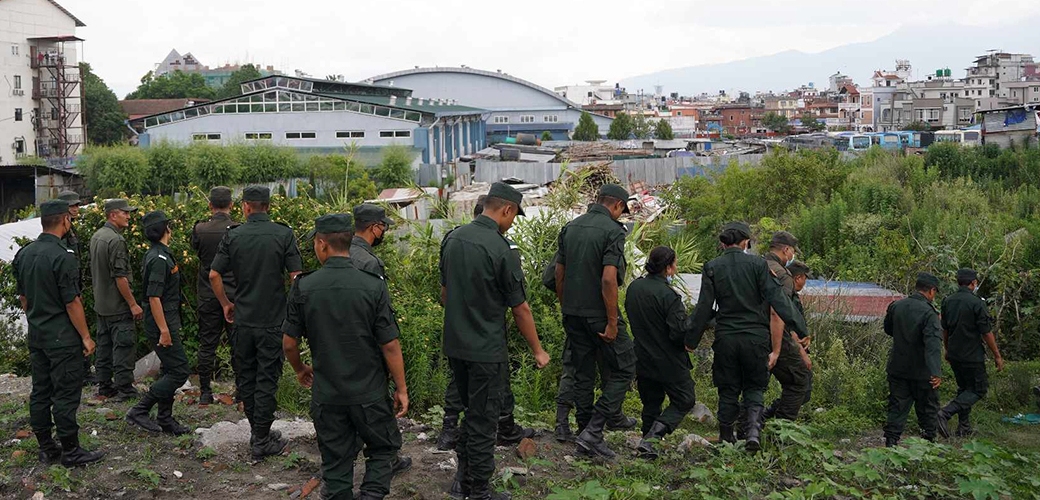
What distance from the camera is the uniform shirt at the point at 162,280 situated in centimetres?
706

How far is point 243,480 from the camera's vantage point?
6.14m

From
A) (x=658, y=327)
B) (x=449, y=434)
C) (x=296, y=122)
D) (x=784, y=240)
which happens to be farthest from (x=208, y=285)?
(x=296, y=122)

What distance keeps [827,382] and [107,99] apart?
6077 cm

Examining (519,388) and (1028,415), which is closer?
(519,388)

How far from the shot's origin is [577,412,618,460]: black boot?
6480 mm

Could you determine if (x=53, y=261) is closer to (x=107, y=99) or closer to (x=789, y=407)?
(x=789, y=407)

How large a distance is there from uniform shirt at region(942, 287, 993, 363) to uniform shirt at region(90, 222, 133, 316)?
7.51m

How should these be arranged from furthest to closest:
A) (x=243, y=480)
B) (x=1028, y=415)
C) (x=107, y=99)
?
(x=107, y=99) < (x=1028, y=415) < (x=243, y=480)

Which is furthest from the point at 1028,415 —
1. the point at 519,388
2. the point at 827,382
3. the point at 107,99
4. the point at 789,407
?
the point at 107,99

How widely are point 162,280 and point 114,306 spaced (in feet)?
3.91

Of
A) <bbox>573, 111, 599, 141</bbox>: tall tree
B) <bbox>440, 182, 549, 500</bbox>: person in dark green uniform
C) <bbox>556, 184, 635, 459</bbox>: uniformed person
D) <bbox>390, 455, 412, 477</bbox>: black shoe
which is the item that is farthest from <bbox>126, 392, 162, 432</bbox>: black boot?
<bbox>573, 111, 599, 141</bbox>: tall tree

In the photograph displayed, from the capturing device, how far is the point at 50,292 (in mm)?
6301

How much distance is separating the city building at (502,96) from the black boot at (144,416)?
220 ft

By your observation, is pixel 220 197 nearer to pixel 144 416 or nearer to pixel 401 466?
pixel 144 416
